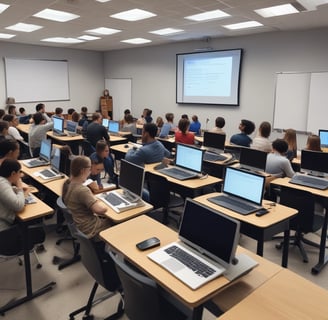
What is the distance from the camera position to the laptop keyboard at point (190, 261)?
5.66 feet

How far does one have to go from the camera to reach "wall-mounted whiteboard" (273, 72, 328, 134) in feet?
21.9

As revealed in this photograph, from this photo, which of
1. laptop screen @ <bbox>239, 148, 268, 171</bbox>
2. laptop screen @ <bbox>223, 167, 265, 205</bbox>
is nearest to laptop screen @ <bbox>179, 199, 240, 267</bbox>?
laptop screen @ <bbox>223, 167, 265, 205</bbox>

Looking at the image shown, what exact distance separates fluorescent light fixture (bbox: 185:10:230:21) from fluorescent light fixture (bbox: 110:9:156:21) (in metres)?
0.79

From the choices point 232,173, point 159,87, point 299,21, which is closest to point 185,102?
point 159,87

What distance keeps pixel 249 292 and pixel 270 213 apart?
1.15 m

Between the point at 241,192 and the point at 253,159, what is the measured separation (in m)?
1.14

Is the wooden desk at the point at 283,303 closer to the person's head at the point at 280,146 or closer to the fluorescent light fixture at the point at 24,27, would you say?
the person's head at the point at 280,146

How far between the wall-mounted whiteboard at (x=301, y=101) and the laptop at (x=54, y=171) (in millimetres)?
5353

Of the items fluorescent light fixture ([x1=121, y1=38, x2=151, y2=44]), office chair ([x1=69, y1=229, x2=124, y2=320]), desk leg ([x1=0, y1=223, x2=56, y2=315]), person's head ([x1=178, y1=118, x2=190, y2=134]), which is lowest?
desk leg ([x1=0, y1=223, x2=56, y2=315])

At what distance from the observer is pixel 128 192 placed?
3025 mm

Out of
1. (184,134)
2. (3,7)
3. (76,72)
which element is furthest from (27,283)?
(76,72)

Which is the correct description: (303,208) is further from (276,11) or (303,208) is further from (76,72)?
(76,72)

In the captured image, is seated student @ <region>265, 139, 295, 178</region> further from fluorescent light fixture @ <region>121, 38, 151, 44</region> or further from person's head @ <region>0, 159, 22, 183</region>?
fluorescent light fixture @ <region>121, 38, 151, 44</region>

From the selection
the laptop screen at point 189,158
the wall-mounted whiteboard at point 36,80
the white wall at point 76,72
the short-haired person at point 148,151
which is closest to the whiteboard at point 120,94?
the white wall at point 76,72
